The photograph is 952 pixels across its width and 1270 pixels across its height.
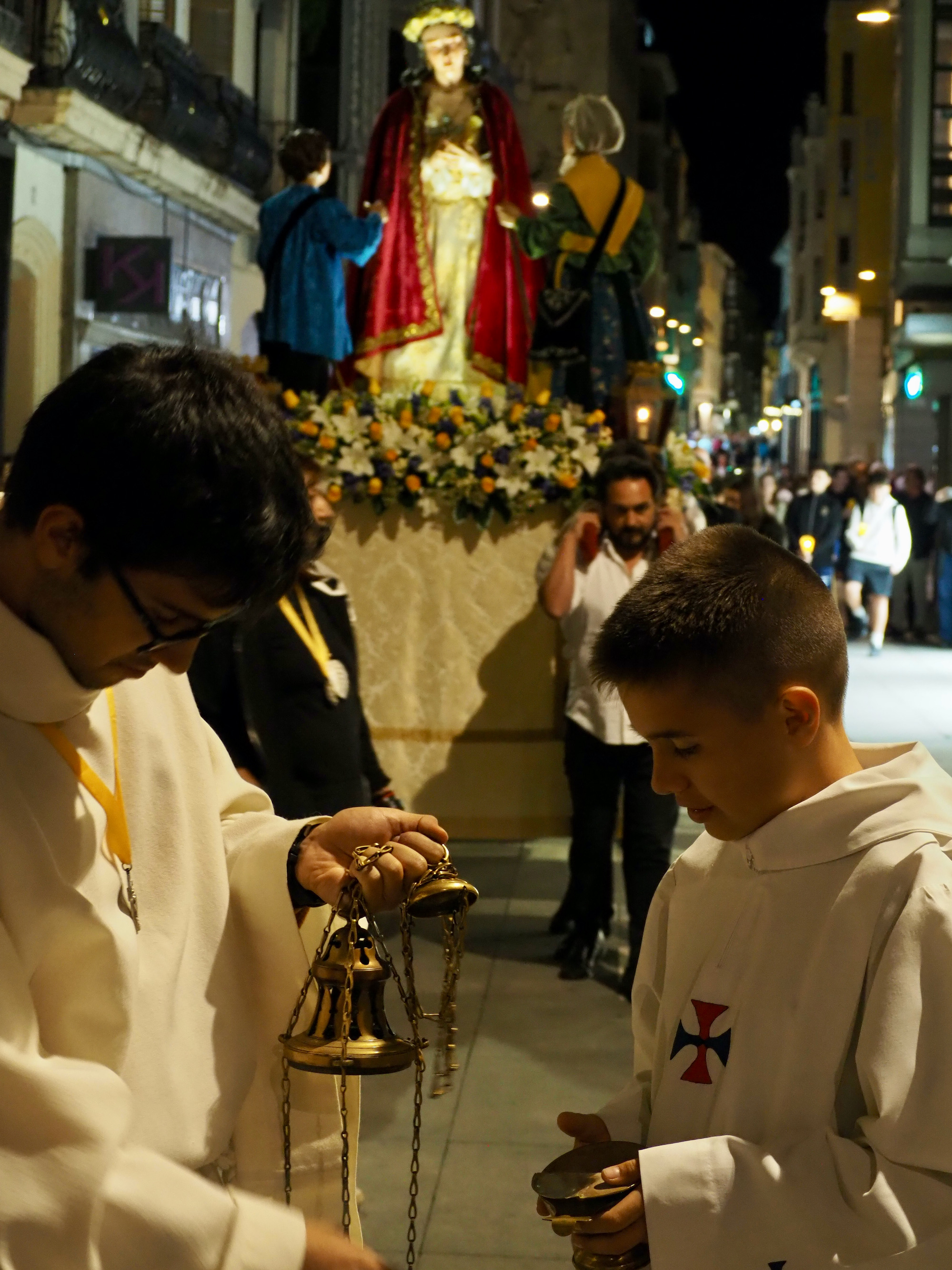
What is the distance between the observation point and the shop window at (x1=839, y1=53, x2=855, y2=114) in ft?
188

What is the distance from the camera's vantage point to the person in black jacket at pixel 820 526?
16.7 metres

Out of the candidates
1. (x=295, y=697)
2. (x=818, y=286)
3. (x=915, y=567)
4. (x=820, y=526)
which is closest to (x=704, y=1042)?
(x=295, y=697)

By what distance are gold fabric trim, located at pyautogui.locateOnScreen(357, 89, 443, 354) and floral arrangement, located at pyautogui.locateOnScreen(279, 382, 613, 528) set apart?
1212 millimetres

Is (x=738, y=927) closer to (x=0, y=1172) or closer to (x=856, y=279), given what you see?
(x=0, y=1172)

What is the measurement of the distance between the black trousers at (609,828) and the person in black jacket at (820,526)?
10890 millimetres

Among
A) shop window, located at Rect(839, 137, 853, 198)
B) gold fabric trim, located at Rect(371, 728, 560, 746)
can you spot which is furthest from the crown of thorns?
shop window, located at Rect(839, 137, 853, 198)

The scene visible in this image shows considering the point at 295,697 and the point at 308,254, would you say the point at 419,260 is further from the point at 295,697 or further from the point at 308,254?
the point at 295,697

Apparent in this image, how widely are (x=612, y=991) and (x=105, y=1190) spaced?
439cm

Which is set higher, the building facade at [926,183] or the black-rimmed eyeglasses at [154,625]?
the building facade at [926,183]

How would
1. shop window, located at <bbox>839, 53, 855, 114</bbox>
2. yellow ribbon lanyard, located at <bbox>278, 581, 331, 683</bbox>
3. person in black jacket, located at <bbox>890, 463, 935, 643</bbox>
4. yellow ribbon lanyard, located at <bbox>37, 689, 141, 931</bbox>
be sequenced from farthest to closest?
shop window, located at <bbox>839, 53, 855, 114</bbox> → person in black jacket, located at <bbox>890, 463, 935, 643</bbox> → yellow ribbon lanyard, located at <bbox>278, 581, 331, 683</bbox> → yellow ribbon lanyard, located at <bbox>37, 689, 141, 931</bbox>

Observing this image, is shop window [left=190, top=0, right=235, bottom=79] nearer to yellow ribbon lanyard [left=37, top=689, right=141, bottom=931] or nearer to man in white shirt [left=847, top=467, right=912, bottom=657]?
man in white shirt [left=847, top=467, right=912, bottom=657]

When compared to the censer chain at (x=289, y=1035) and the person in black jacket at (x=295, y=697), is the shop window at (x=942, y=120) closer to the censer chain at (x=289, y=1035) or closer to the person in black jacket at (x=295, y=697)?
the person in black jacket at (x=295, y=697)

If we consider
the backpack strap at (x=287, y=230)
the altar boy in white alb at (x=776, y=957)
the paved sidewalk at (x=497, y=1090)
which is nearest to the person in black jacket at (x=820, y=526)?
the backpack strap at (x=287, y=230)

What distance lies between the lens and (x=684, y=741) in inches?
72.2
